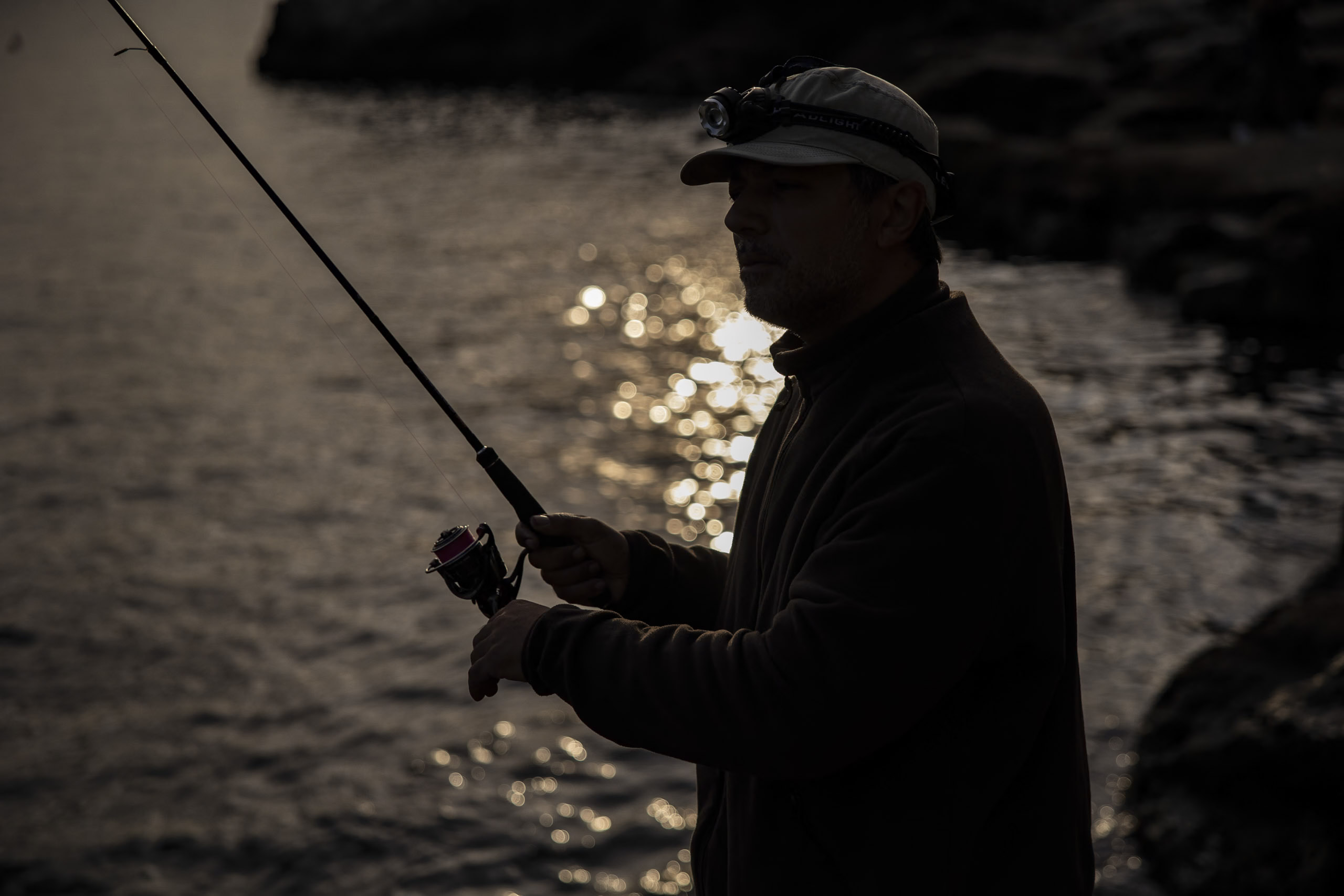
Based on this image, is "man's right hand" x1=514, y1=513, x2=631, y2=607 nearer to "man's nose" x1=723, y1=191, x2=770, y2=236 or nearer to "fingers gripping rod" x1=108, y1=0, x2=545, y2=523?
"fingers gripping rod" x1=108, y1=0, x2=545, y2=523

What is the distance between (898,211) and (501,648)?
35.7 inches

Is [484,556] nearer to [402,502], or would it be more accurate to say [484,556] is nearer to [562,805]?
[562,805]

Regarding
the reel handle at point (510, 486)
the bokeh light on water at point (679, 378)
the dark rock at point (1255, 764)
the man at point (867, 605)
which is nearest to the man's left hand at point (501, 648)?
the man at point (867, 605)

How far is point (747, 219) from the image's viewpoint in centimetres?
213

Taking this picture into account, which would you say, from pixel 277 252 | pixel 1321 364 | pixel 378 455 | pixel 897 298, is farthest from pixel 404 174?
pixel 897 298

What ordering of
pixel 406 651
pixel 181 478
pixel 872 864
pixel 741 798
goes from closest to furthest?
1. pixel 872 864
2. pixel 741 798
3. pixel 406 651
4. pixel 181 478

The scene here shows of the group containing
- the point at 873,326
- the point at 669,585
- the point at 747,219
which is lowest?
the point at 669,585

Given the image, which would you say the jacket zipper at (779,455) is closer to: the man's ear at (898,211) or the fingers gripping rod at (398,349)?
the man's ear at (898,211)

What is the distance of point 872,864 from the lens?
1.97 meters

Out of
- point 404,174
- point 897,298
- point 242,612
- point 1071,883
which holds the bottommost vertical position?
point 404,174

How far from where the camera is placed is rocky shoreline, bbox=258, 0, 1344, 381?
12.4 meters

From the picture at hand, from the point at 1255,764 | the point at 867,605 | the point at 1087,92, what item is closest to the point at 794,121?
the point at 867,605

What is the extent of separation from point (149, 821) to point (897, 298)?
16.7ft

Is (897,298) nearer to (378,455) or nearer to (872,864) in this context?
(872,864)
